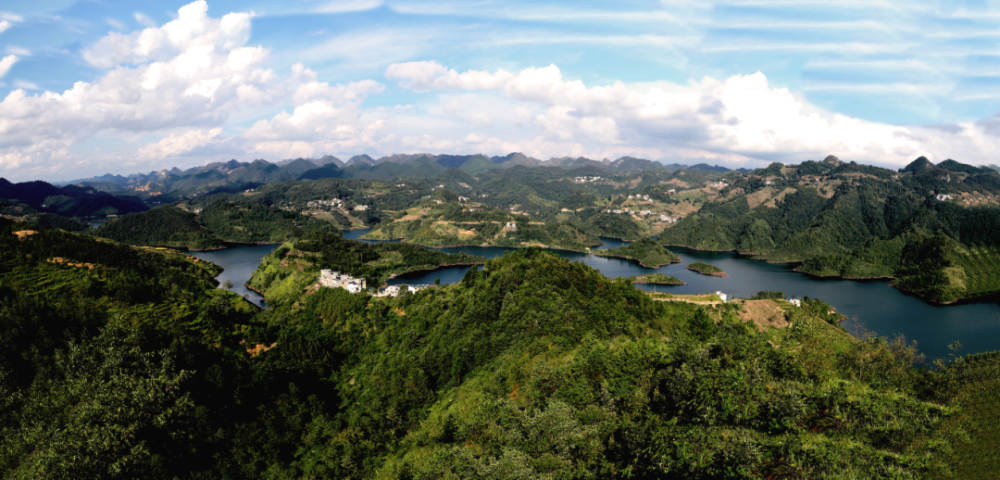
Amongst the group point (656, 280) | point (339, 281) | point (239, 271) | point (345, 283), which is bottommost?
point (656, 280)

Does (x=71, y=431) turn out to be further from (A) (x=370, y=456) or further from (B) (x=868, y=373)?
(B) (x=868, y=373)

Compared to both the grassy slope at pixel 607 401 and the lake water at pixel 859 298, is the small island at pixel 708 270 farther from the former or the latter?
the grassy slope at pixel 607 401

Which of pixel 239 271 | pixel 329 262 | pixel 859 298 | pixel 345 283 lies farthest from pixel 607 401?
pixel 239 271

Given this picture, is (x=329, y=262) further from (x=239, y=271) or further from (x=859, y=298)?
(x=859, y=298)

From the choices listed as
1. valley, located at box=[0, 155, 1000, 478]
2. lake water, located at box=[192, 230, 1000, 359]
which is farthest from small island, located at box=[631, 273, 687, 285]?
valley, located at box=[0, 155, 1000, 478]

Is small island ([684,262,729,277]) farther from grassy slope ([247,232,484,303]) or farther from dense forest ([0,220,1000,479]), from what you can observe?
dense forest ([0,220,1000,479])
